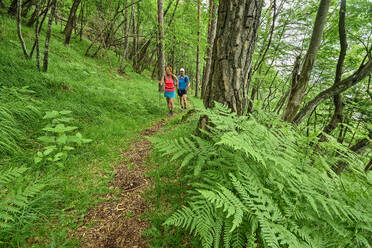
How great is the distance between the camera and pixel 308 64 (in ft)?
9.75

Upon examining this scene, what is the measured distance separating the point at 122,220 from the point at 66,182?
3.79 ft

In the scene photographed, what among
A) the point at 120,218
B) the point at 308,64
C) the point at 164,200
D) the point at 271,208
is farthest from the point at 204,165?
the point at 308,64

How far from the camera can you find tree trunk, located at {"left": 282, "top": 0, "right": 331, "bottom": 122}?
273 centimetres

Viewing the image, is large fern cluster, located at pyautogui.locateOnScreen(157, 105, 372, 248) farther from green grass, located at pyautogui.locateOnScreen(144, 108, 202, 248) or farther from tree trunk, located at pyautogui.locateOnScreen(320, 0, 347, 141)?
tree trunk, located at pyautogui.locateOnScreen(320, 0, 347, 141)

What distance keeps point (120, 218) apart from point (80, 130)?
2686 millimetres

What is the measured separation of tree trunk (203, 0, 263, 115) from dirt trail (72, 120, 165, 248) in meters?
1.83

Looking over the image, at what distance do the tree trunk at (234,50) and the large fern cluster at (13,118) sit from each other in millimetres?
3484

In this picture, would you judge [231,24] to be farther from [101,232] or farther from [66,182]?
[66,182]

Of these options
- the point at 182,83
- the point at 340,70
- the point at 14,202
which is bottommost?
the point at 14,202

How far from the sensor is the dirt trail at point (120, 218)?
5.55 ft

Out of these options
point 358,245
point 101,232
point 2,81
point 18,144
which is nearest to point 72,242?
point 101,232

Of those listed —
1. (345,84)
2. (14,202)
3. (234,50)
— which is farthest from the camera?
(345,84)

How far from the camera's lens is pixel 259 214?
3.93 ft

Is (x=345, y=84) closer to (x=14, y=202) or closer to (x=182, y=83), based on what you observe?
(x=14, y=202)
